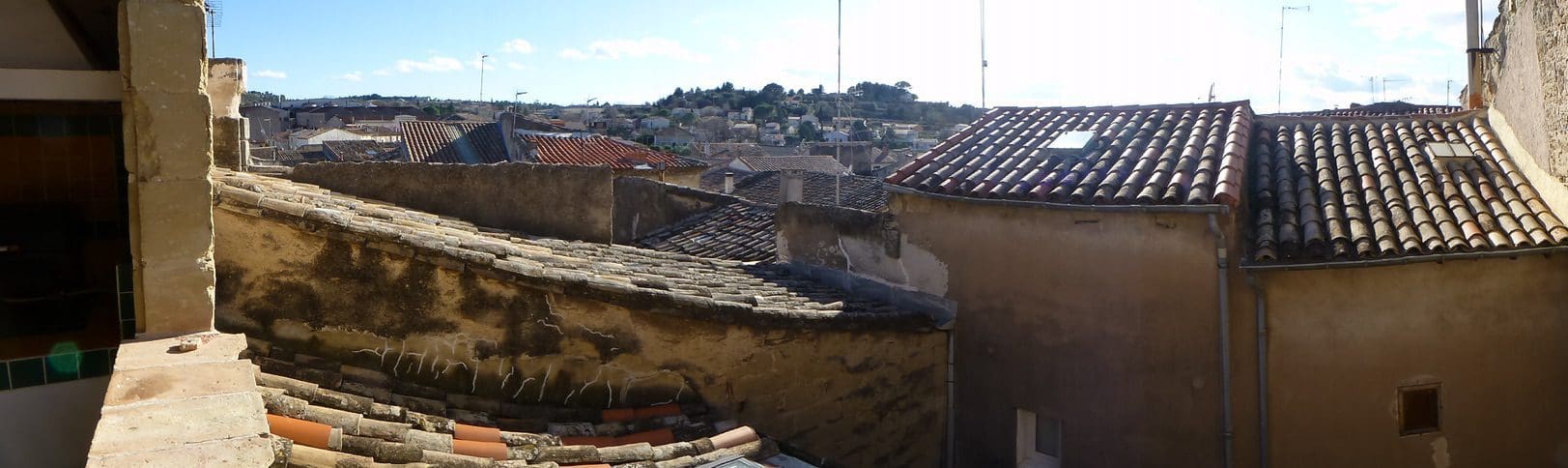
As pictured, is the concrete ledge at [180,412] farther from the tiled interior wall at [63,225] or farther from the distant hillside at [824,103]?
the distant hillside at [824,103]

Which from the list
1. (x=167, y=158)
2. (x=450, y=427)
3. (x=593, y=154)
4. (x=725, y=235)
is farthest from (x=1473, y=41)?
(x=593, y=154)

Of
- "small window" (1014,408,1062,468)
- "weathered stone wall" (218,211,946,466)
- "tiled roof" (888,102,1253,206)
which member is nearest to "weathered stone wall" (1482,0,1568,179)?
"tiled roof" (888,102,1253,206)

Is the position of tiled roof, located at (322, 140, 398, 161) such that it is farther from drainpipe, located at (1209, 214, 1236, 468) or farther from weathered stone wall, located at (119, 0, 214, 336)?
weathered stone wall, located at (119, 0, 214, 336)

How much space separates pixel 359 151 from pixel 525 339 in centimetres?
2929

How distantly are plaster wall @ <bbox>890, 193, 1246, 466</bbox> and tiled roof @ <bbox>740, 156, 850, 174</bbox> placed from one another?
2410cm

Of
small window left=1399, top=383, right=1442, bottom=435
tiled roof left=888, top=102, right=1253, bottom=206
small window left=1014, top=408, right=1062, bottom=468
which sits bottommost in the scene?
small window left=1014, top=408, right=1062, bottom=468

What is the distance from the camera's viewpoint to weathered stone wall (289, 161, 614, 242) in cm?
912

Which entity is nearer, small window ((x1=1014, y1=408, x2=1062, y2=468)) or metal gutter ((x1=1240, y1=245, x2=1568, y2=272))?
metal gutter ((x1=1240, y1=245, x2=1568, y2=272))

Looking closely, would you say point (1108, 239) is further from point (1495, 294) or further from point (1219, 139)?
point (1495, 294)

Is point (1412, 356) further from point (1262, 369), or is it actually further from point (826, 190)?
point (826, 190)

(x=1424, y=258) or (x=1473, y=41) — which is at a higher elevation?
(x=1473, y=41)

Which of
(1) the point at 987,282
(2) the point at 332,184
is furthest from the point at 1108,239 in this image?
(2) the point at 332,184

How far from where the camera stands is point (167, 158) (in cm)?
418

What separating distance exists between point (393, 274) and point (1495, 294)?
7.68 metres
